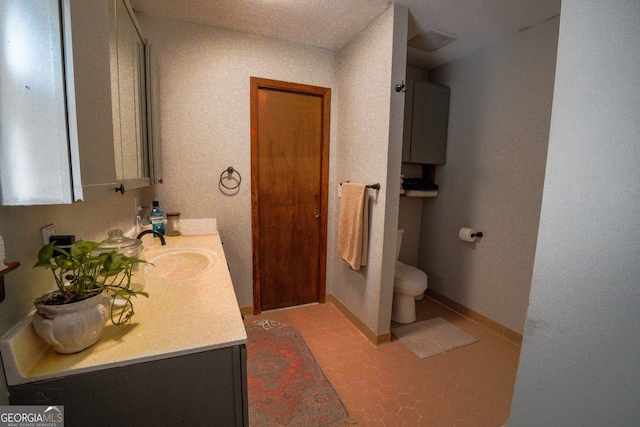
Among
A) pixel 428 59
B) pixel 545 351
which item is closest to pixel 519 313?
pixel 545 351

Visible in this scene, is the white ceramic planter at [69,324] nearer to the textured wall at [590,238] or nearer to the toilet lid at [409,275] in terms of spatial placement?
the textured wall at [590,238]

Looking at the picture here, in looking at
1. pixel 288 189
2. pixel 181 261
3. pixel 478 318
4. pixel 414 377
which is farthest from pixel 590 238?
pixel 478 318

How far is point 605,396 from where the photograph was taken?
474 millimetres

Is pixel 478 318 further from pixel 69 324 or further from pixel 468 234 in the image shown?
pixel 69 324

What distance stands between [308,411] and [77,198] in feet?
A: 4.87

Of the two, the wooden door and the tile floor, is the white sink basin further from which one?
the tile floor

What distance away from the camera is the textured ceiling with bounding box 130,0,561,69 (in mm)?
1741

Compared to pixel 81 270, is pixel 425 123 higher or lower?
higher

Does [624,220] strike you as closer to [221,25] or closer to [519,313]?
[519,313]

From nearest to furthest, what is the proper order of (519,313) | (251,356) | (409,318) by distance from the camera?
(251,356)
(519,313)
(409,318)

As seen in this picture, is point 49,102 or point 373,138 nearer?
point 49,102

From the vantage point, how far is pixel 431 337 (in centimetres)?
216

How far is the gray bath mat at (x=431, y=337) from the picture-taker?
79.0 inches

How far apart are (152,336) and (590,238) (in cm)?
109
